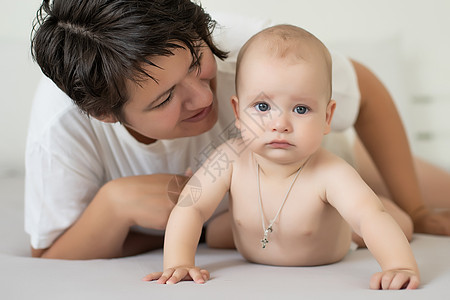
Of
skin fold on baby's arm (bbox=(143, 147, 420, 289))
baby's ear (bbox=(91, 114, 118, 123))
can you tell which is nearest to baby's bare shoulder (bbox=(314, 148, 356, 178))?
skin fold on baby's arm (bbox=(143, 147, 420, 289))

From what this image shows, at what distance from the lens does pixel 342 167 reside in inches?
38.0

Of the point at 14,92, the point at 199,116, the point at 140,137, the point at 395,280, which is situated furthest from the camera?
the point at 14,92

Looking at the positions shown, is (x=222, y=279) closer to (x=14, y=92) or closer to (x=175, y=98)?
(x=175, y=98)

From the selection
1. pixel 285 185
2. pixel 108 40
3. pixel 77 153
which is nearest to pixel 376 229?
pixel 285 185

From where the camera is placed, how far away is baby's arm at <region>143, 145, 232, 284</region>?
901mm

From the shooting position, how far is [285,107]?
0.91m

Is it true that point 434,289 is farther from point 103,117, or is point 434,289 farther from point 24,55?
point 24,55

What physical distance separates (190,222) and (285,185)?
18cm

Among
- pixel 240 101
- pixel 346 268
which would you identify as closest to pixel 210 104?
pixel 240 101

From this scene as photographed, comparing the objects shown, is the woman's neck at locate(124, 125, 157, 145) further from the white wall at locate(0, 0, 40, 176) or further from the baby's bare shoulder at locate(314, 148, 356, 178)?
the white wall at locate(0, 0, 40, 176)

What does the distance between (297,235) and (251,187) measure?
0.12 m

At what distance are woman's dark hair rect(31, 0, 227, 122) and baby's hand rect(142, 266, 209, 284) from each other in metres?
0.31

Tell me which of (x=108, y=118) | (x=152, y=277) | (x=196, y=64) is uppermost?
(x=196, y=64)

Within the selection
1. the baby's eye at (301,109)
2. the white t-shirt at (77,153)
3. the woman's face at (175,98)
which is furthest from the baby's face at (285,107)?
the white t-shirt at (77,153)
